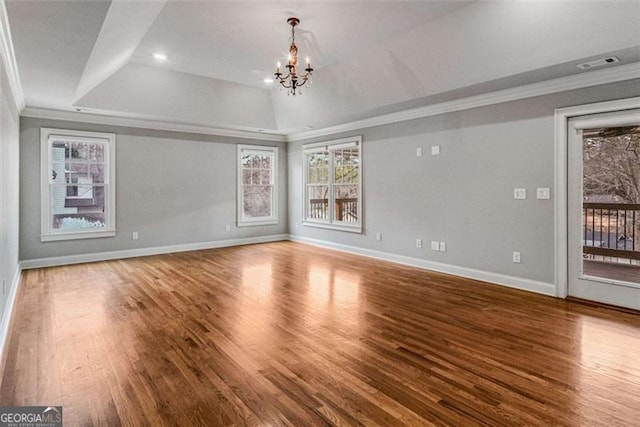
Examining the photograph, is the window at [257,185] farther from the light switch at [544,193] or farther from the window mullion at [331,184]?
the light switch at [544,193]

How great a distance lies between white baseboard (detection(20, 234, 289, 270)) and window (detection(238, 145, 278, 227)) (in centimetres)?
39

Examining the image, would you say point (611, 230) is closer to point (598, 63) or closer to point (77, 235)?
point (598, 63)

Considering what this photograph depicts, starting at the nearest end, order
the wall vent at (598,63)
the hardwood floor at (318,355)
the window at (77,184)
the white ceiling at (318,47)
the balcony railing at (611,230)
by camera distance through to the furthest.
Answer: the hardwood floor at (318,355) → the white ceiling at (318,47) → the wall vent at (598,63) → the balcony railing at (611,230) → the window at (77,184)

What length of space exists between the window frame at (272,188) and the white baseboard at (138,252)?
361mm

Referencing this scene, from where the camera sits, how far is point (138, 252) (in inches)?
258

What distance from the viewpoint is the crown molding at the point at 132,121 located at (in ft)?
18.3

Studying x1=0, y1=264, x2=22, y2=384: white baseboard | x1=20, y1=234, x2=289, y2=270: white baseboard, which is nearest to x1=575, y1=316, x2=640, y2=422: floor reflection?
x1=0, y1=264, x2=22, y2=384: white baseboard

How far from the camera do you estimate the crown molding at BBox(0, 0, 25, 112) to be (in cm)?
250

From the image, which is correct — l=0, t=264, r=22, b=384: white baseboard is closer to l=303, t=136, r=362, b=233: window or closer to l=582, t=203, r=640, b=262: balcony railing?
l=303, t=136, r=362, b=233: window

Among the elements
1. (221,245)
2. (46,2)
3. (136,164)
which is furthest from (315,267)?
(46,2)

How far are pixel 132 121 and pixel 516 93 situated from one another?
6091 millimetres

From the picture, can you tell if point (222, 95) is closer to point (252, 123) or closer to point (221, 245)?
point (252, 123)

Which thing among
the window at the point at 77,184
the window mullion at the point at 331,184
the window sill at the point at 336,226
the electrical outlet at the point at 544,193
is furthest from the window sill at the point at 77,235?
the electrical outlet at the point at 544,193

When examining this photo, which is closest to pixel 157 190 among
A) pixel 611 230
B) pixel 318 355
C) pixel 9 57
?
pixel 9 57
